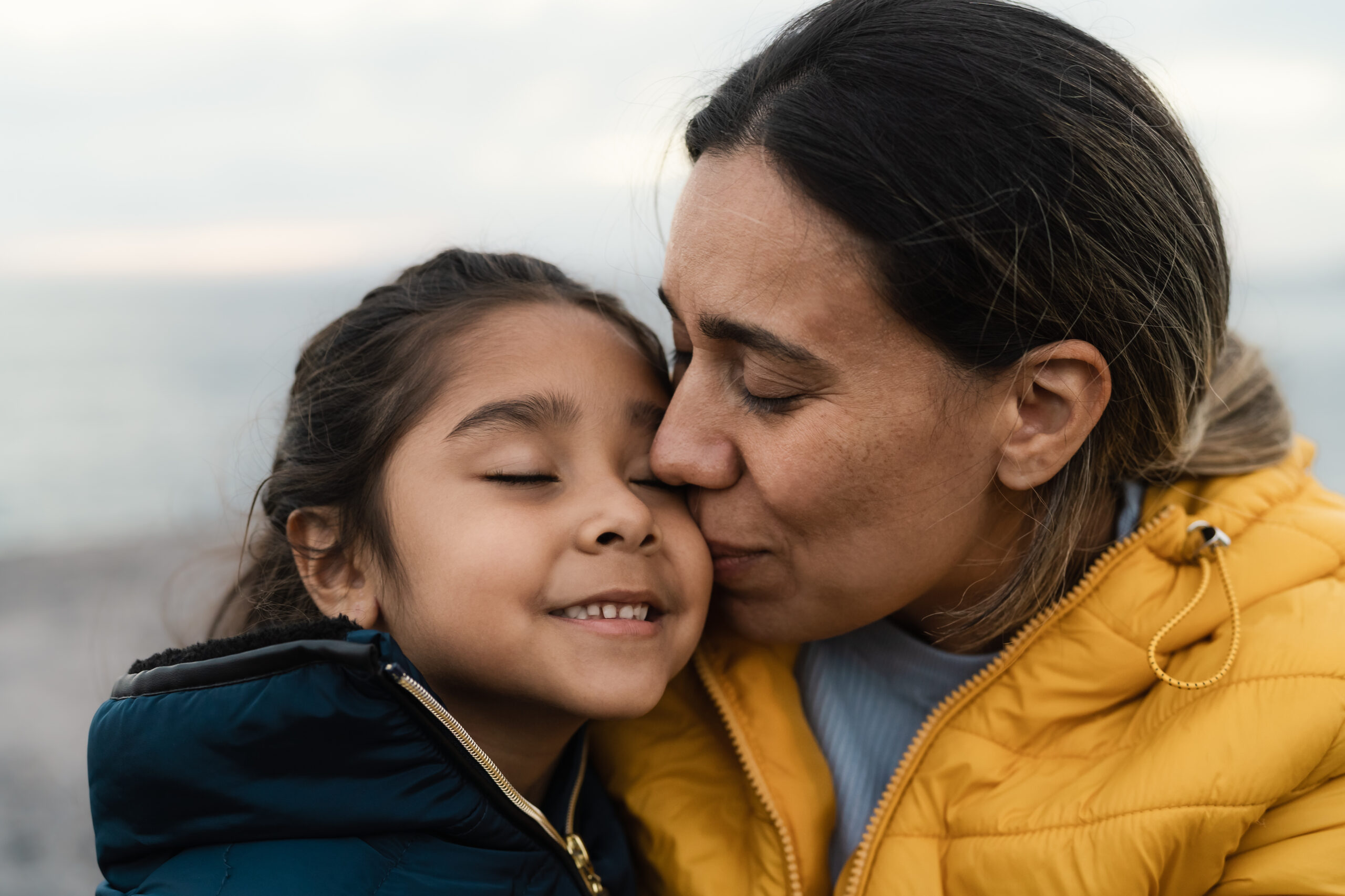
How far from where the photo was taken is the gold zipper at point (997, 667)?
2.01 m

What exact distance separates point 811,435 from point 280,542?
1.30m

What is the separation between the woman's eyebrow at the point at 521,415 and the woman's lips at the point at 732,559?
0.40 metres

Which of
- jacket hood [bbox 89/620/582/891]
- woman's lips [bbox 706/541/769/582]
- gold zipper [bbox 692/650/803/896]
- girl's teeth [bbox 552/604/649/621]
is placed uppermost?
woman's lips [bbox 706/541/769/582]

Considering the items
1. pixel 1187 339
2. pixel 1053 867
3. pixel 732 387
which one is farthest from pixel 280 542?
pixel 1187 339

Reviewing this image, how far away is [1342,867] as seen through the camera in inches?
63.6

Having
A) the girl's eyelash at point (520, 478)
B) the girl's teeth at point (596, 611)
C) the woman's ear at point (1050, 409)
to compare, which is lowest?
the girl's teeth at point (596, 611)

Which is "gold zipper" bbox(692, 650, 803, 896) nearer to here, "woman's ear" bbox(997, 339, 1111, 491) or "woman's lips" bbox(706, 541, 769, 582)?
"woman's lips" bbox(706, 541, 769, 582)

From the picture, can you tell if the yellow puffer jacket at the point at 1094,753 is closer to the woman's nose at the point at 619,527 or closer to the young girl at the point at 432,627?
the young girl at the point at 432,627

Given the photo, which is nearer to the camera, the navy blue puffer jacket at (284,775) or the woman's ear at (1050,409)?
the navy blue puffer jacket at (284,775)

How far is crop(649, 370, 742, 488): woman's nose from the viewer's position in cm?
200

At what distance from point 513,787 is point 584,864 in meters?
0.22

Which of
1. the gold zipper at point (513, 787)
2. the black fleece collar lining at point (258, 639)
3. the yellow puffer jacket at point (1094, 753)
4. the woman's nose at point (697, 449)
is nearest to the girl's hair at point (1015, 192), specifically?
the yellow puffer jacket at point (1094, 753)

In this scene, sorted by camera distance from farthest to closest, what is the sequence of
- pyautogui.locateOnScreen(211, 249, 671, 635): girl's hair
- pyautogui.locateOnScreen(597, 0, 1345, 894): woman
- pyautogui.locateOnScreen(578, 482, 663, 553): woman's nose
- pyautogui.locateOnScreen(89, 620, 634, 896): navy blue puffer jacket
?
pyautogui.locateOnScreen(211, 249, 671, 635): girl's hair < pyautogui.locateOnScreen(578, 482, 663, 553): woman's nose < pyautogui.locateOnScreen(597, 0, 1345, 894): woman < pyautogui.locateOnScreen(89, 620, 634, 896): navy blue puffer jacket

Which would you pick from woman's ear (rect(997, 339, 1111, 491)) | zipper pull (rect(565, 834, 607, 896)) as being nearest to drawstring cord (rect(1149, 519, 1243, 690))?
woman's ear (rect(997, 339, 1111, 491))
